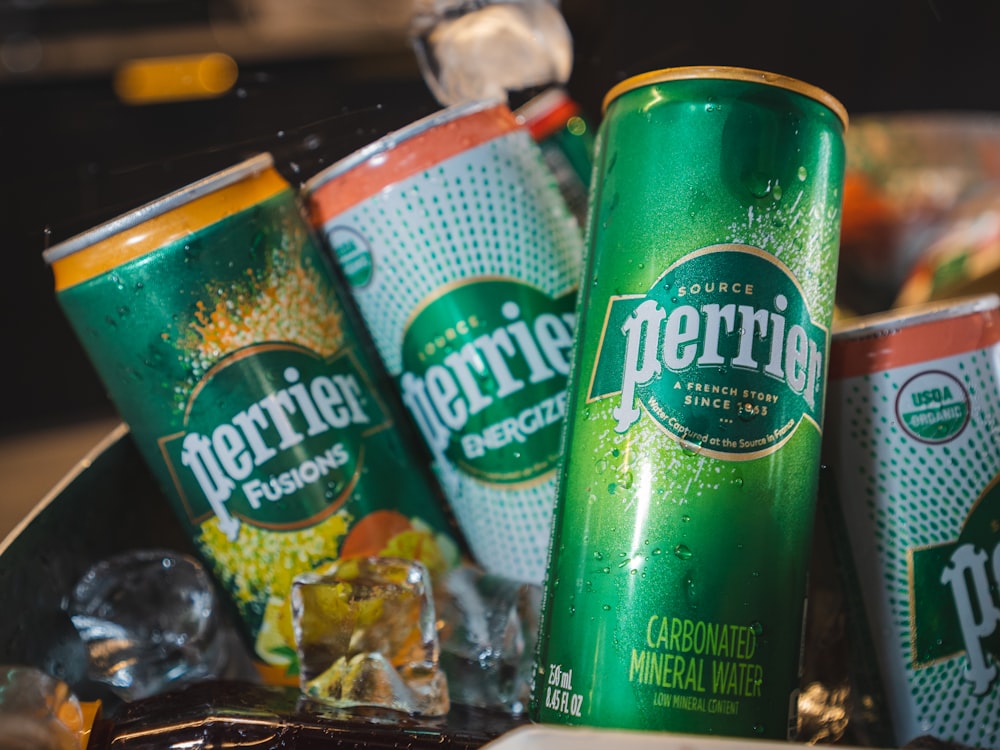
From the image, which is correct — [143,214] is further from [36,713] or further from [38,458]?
[38,458]

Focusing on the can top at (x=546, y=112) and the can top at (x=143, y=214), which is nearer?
the can top at (x=143, y=214)

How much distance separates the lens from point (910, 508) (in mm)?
728

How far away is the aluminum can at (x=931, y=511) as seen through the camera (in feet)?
2.36

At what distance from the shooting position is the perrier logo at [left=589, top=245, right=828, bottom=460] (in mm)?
634

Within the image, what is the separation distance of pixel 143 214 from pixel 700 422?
48 cm

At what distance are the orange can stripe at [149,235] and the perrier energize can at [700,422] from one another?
13.0 inches

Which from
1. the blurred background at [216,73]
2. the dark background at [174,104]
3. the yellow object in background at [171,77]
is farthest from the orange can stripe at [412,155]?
the yellow object in background at [171,77]

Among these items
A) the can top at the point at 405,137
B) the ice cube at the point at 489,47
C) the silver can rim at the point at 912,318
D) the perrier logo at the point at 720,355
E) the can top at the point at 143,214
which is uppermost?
the ice cube at the point at 489,47

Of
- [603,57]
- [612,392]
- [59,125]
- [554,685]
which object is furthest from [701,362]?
[59,125]

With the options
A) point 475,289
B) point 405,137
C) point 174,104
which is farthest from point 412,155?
point 174,104

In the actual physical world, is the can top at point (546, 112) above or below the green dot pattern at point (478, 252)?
above

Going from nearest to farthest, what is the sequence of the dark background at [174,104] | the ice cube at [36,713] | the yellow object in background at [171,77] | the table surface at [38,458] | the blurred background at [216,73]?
the ice cube at [36,713] < the table surface at [38,458] < the blurred background at [216,73] < the dark background at [174,104] < the yellow object in background at [171,77]

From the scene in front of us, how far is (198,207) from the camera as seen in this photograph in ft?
2.48

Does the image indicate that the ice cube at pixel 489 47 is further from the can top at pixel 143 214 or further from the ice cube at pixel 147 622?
the ice cube at pixel 147 622
